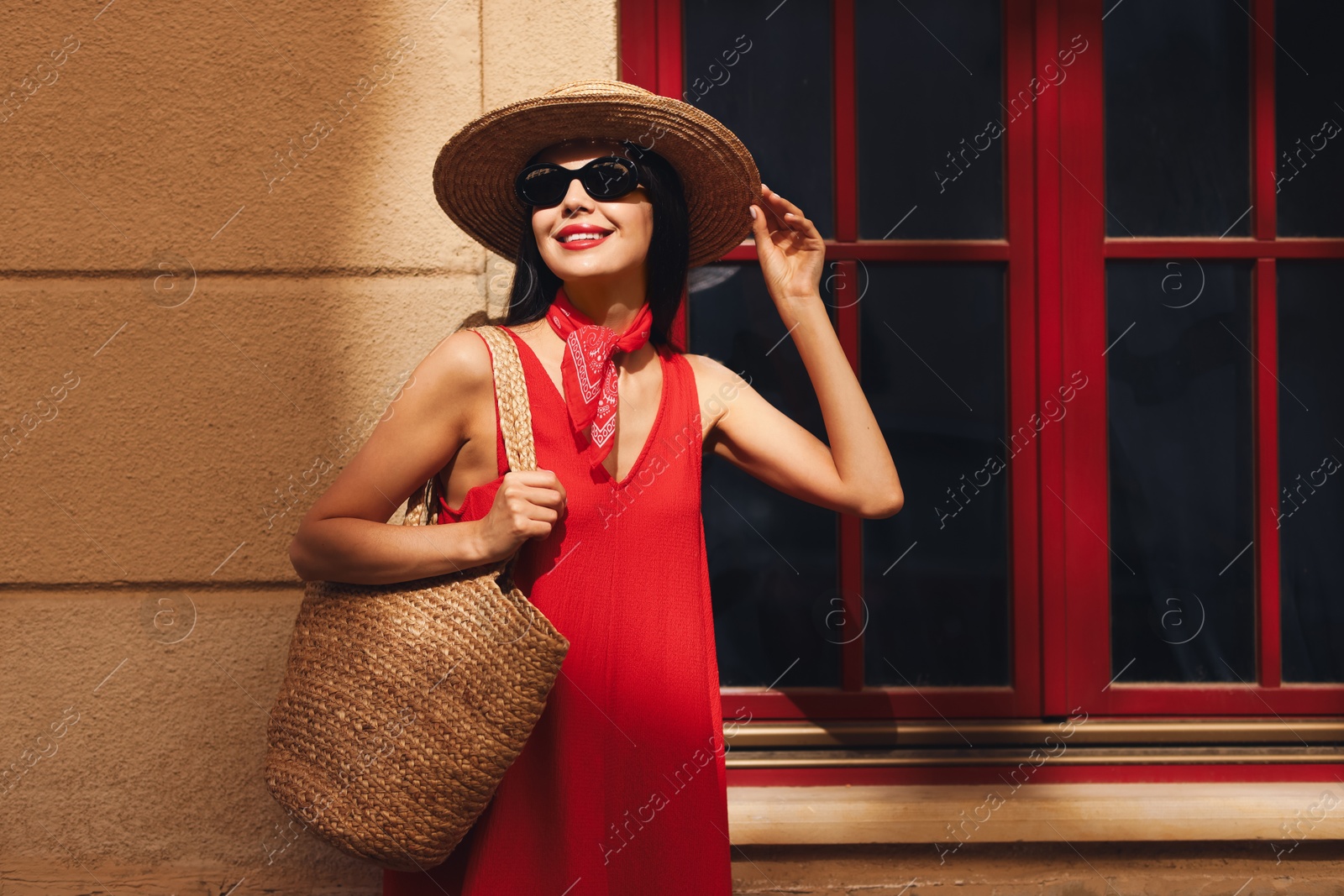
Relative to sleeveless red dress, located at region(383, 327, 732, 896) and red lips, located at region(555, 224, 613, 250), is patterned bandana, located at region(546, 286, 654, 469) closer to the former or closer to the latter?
sleeveless red dress, located at region(383, 327, 732, 896)

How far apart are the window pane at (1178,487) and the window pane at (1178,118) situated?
161mm

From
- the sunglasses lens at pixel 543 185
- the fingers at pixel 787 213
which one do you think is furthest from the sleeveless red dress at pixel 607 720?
the fingers at pixel 787 213

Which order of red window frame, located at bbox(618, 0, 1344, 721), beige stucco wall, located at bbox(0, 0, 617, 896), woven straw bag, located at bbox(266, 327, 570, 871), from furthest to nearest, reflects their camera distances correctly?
red window frame, located at bbox(618, 0, 1344, 721)
beige stucco wall, located at bbox(0, 0, 617, 896)
woven straw bag, located at bbox(266, 327, 570, 871)

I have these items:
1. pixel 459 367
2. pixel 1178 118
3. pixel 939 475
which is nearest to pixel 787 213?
pixel 459 367

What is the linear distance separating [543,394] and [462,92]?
1.09 m

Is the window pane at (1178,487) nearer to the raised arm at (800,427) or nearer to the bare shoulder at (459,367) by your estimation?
the raised arm at (800,427)

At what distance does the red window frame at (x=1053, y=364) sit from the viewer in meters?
2.61

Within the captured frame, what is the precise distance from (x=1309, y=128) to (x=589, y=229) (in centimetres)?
224

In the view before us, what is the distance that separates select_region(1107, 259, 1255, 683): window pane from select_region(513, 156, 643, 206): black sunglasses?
1.66m

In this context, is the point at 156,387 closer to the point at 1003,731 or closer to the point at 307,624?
the point at 307,624

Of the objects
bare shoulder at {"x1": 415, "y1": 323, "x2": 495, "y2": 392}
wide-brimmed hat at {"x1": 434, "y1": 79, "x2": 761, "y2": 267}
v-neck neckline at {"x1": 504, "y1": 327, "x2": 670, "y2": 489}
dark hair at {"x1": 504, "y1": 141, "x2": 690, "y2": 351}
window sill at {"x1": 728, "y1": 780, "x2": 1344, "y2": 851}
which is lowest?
window sill at {"x1": 728, "y1": 780, "x2": 1344, "y2": 851}

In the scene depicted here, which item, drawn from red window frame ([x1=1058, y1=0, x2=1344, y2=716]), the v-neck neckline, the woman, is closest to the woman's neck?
the woman

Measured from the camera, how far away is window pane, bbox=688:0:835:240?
8.66 ft

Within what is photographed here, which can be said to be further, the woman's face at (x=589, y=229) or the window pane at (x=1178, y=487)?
the window pane at (x=1178, y=487)
